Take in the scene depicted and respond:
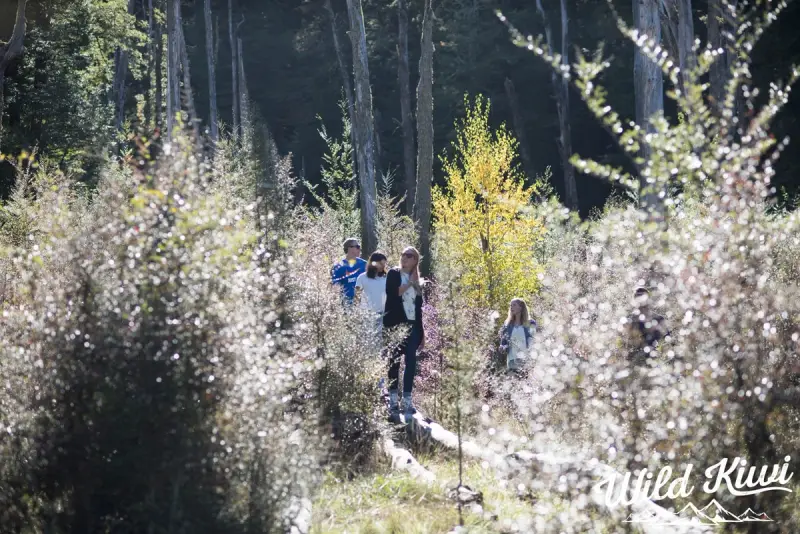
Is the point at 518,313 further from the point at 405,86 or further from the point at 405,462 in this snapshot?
the point at 405,86

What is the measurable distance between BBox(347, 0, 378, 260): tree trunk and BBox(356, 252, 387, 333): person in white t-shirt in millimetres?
8204

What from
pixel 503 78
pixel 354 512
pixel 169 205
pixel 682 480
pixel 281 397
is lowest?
pixel 354 512

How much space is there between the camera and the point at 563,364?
5016 mm

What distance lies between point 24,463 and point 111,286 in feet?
2.89

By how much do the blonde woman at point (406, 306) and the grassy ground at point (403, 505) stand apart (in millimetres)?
2406

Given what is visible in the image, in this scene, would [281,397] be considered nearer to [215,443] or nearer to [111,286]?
[215,443]

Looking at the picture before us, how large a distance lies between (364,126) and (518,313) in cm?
878

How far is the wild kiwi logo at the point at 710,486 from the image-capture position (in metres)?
4.50

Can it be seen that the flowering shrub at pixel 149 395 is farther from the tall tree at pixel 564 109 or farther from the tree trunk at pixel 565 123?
the tree trunk at pixel 565 123

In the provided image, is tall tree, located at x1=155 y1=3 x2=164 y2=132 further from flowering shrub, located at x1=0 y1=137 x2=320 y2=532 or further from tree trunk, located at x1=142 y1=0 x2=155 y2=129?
flowering shrub, located at x1=0 y1=137 x2=320 y2=532

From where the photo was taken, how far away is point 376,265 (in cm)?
1022

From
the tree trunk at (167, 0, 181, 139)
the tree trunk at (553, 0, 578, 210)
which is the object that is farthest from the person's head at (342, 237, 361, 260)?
the tree trunk at (553, 0, 578, 210)

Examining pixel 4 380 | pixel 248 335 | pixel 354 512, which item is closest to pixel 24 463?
pixel 4 380

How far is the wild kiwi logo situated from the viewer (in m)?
4.50
